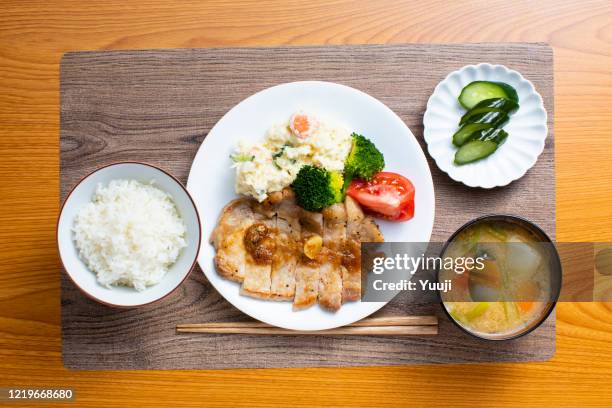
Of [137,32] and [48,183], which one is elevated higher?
[137,32]

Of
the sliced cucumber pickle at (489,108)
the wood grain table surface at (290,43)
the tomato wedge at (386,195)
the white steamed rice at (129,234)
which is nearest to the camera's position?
the white steamed rice at (129,234)

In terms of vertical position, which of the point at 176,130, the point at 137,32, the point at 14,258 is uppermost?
the point at 137,32

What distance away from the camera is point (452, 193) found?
3492mm

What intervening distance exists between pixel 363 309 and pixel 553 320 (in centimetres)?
122

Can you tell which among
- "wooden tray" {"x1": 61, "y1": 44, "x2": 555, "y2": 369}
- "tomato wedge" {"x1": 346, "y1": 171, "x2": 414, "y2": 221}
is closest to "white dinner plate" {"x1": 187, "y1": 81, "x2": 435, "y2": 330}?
"tomato wedge" {"x1": 346, "y1": 171, "x2": 414, "y2": 221}

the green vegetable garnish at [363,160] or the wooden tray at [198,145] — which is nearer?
the green vegetable garnish at [363,160]

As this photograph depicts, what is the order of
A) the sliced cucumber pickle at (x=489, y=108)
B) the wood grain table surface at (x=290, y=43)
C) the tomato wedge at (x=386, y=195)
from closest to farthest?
the tomato wedge at (x=386, y=195), the sliced cucumber pickle at (x=489, y=108), the wood grain table surface at (x=290, y=43)

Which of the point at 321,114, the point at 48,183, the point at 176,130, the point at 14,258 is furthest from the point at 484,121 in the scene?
the point at 14,258

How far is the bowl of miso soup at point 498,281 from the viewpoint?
10.7 feet

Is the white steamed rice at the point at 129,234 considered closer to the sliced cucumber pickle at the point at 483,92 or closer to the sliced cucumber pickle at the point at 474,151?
the sliced cucumber pickle at the point at 474,151

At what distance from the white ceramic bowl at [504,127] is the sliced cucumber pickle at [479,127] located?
0.05 m

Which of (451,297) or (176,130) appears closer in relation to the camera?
(451,297)

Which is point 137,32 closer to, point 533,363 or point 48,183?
point 48,183

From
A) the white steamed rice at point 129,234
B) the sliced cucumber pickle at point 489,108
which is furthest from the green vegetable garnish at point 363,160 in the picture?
the white steamed rice at point 129,234
